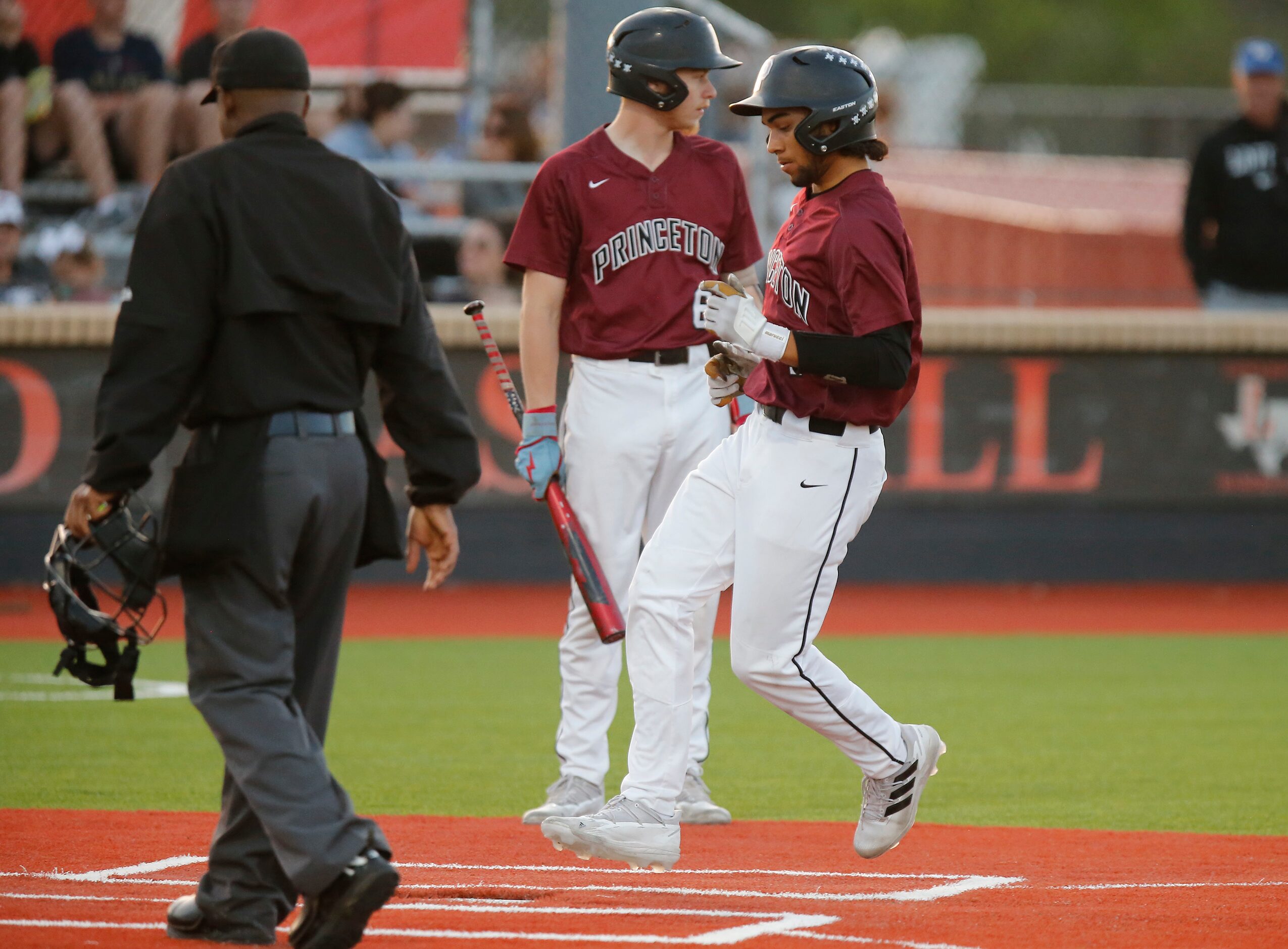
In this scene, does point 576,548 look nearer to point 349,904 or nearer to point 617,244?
point 617,244

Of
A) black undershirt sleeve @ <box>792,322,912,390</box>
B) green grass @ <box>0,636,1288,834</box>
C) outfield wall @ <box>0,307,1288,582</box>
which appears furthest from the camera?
outfield wall @ <box>0,307,1288,582</box>

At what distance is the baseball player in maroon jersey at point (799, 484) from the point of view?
16.3 feet

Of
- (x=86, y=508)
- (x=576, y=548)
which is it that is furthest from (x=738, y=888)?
(x=86, y=508)

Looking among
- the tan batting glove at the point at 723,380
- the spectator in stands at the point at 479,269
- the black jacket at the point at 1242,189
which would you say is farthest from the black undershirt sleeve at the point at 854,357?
the black jacket at the point at 1242,189

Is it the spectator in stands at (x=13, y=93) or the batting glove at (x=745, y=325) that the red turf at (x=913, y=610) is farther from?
the batting glove at (x=745, y=325)

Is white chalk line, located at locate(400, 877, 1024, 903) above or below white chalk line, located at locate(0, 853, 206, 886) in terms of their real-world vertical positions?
above

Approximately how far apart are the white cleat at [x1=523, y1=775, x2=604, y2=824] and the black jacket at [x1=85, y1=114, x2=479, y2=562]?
6.41 ft

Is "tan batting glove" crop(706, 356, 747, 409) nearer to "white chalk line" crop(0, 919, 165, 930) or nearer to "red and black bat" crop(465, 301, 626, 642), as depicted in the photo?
"red and black bat" crop(465, 301, 626, 642)

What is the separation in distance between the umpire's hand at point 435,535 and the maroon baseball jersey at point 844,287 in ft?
3.43

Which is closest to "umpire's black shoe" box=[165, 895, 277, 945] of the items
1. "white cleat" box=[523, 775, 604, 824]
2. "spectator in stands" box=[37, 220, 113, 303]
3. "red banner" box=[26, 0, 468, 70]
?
"white cleat" box=[523, 775, 604, 824]

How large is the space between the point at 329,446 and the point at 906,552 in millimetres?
9643

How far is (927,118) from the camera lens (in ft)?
57.5

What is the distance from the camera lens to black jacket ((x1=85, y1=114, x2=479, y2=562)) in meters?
4.01

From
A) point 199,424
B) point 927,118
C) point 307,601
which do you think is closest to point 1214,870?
point 307,601
